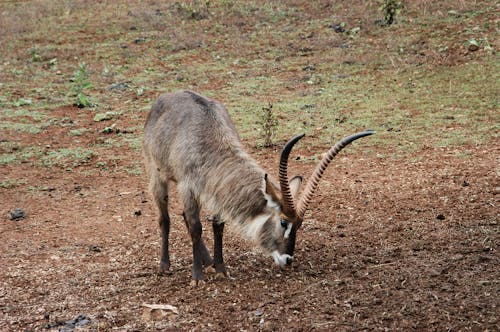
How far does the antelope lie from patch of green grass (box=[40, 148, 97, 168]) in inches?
154

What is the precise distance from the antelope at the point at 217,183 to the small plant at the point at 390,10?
11.4 meters

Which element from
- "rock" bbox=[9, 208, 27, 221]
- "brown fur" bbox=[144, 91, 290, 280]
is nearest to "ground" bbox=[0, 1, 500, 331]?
"rock" bbox=[9, 208, 27, 221]

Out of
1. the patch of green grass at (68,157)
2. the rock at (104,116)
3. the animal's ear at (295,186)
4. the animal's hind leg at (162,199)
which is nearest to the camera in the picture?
the animal's ear at (295,186)

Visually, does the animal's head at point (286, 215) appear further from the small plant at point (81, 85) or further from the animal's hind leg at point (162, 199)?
the small plant at point (81, 85)

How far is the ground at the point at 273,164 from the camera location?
5078mm

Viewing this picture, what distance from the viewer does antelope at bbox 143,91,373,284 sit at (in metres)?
5.29

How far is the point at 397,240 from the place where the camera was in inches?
246

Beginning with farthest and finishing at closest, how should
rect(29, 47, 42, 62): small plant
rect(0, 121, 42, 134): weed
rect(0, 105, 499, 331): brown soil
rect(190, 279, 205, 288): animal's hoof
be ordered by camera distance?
rect(29, 47, 42, 62): small plant
rect(0, 121, 42, 134): weed
rect(190, 279, 205, 288): animal's hoof
rect(0, 105, 499, 331): brown soil

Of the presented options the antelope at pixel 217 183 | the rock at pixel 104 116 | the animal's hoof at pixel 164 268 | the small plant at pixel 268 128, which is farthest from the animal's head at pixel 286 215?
the rock at pixel 104 116

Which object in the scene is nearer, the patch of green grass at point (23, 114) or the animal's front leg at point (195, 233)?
the animal's front leg at point (195, 233)

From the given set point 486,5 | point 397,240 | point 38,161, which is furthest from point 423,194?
point 486,5

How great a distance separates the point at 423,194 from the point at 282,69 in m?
8.11

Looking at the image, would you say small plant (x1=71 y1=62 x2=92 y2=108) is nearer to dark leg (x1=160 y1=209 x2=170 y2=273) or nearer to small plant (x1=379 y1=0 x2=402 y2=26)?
dark leg (x1=160 y1=209 x2=170 y2=273)

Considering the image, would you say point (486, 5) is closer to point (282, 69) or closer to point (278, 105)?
point (282, 69)
